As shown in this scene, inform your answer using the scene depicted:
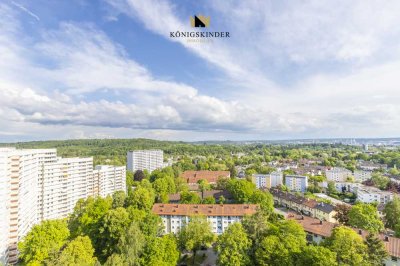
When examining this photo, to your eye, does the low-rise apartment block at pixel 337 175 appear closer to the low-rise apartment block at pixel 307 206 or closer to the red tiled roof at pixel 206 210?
the low-rise apartment block at pixel 307 206

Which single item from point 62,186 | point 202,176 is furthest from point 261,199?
point 62,186

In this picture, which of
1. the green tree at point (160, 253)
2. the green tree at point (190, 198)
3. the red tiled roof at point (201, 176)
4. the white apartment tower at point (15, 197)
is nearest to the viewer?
the green tree at point (160, 253)

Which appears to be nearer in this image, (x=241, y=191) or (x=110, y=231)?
(x=110, y=231)

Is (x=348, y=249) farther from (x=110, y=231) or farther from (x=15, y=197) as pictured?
(x=15, y=197)

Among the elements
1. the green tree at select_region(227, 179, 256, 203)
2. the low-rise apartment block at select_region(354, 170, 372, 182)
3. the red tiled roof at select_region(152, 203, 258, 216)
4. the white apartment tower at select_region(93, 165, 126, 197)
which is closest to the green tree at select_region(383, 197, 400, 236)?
the red tiled roof at select_region(152, 203, 258, 216)

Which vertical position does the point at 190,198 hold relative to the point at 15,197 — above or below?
below

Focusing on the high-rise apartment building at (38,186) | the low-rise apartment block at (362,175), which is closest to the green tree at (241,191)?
the high-rise apartment building at (38,186)

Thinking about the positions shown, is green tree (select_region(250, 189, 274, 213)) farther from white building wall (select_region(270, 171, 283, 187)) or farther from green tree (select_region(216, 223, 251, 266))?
white building wall (select_region(270, 171, 283, 187))
